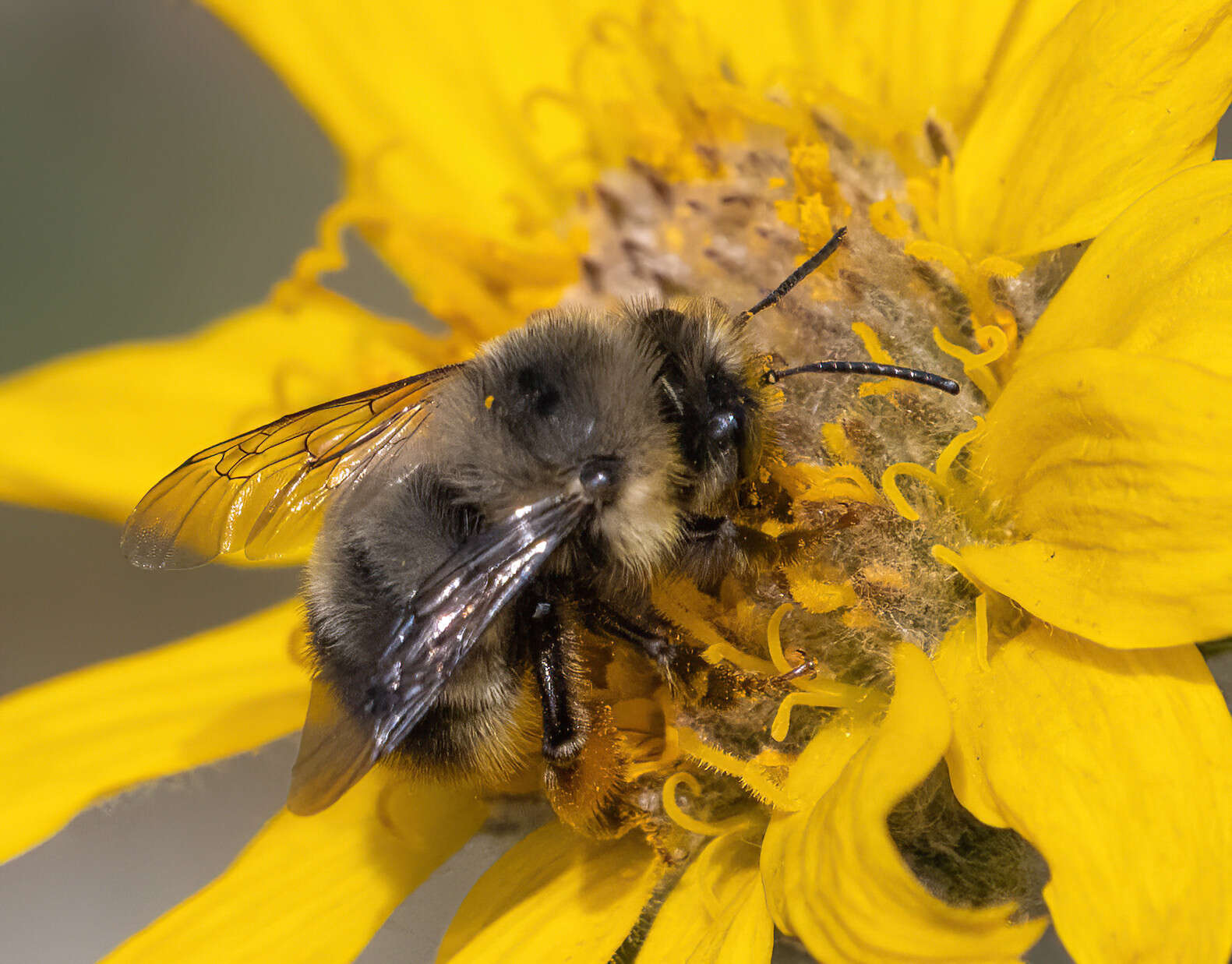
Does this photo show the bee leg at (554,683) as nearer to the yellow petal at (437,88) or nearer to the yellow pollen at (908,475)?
the yellow pollen at (908,475)

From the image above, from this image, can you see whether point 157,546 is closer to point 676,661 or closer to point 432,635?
point 432,635

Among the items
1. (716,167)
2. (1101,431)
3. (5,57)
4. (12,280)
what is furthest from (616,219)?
(5,57)

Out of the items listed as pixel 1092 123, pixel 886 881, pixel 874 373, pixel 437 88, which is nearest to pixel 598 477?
pixel 874 373

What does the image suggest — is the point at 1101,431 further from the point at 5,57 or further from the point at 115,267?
the point at 5,57

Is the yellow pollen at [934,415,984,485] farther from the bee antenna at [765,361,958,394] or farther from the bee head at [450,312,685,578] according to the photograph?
the bee head at [450,312,685,578]

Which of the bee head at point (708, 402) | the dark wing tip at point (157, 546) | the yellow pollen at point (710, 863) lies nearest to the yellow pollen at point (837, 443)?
the bee head at point (708, 402)

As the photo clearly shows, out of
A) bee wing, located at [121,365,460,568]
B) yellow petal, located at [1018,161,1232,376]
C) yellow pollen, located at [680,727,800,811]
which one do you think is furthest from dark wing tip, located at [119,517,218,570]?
yellow petal, located at [1018,161,1232,376]

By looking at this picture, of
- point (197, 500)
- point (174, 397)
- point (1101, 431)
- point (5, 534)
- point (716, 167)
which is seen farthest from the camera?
point (5, 534)
